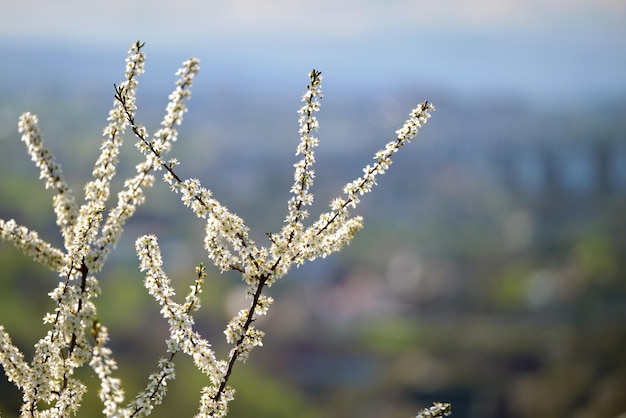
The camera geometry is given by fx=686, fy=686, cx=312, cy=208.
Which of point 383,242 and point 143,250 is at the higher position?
point 383,242

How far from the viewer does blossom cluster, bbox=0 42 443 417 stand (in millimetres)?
2771

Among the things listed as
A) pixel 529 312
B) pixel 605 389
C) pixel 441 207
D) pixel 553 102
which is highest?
pixel 553 102

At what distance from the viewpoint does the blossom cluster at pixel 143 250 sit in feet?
9.09

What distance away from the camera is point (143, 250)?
2.92 metres

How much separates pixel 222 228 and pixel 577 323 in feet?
185

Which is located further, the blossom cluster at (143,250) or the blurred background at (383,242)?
the blurred background at (383,242)

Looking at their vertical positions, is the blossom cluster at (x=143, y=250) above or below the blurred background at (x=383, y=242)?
below

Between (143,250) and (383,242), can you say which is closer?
(143,250)

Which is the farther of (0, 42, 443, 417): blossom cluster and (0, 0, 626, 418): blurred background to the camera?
(0, 0, 626, 418): blurred background

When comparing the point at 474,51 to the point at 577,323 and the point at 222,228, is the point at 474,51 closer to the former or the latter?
the point at 577,323

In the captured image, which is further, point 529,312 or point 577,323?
point 529,312

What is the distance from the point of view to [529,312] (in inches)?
2392

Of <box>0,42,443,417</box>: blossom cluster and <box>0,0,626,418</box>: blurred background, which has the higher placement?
<box>0,0,626,418</box>: blurred background

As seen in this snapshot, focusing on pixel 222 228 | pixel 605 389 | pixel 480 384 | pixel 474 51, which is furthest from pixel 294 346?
pixel 474 51
